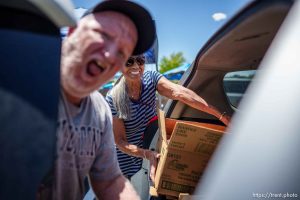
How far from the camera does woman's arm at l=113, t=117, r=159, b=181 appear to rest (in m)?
2.41

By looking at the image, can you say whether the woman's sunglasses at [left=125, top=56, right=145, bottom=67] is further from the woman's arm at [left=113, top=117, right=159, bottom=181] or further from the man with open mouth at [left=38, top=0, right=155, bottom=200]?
the man with open mouth at [left=38, top=0, right=155, bottom=200]

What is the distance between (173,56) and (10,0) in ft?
142

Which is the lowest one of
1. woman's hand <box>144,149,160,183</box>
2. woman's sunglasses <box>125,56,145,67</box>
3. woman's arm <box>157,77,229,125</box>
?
woman's hand <box>144,149,160,183</box>

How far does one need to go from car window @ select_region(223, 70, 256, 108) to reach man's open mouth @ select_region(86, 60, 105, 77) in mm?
1764

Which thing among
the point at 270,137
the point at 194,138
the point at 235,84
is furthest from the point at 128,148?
the point at 270,137

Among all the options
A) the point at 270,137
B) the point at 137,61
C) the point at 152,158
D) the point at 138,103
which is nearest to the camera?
the point at 270,137

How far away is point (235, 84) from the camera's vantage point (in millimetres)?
2824

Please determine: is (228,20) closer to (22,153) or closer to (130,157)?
(22,153)

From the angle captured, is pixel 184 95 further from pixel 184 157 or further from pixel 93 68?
pixel 93 68

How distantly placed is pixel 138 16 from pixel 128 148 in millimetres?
1416

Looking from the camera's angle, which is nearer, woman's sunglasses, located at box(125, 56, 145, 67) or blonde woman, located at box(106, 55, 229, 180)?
woman's sunglasses, located at box(125, 56, 145, 67)

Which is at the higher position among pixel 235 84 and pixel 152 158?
pixel 235 84

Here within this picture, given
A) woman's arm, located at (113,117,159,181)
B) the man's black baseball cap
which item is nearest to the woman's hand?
woman's arm, located at (113,117,159,181)

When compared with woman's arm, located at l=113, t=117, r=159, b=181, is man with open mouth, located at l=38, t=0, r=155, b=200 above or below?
above
